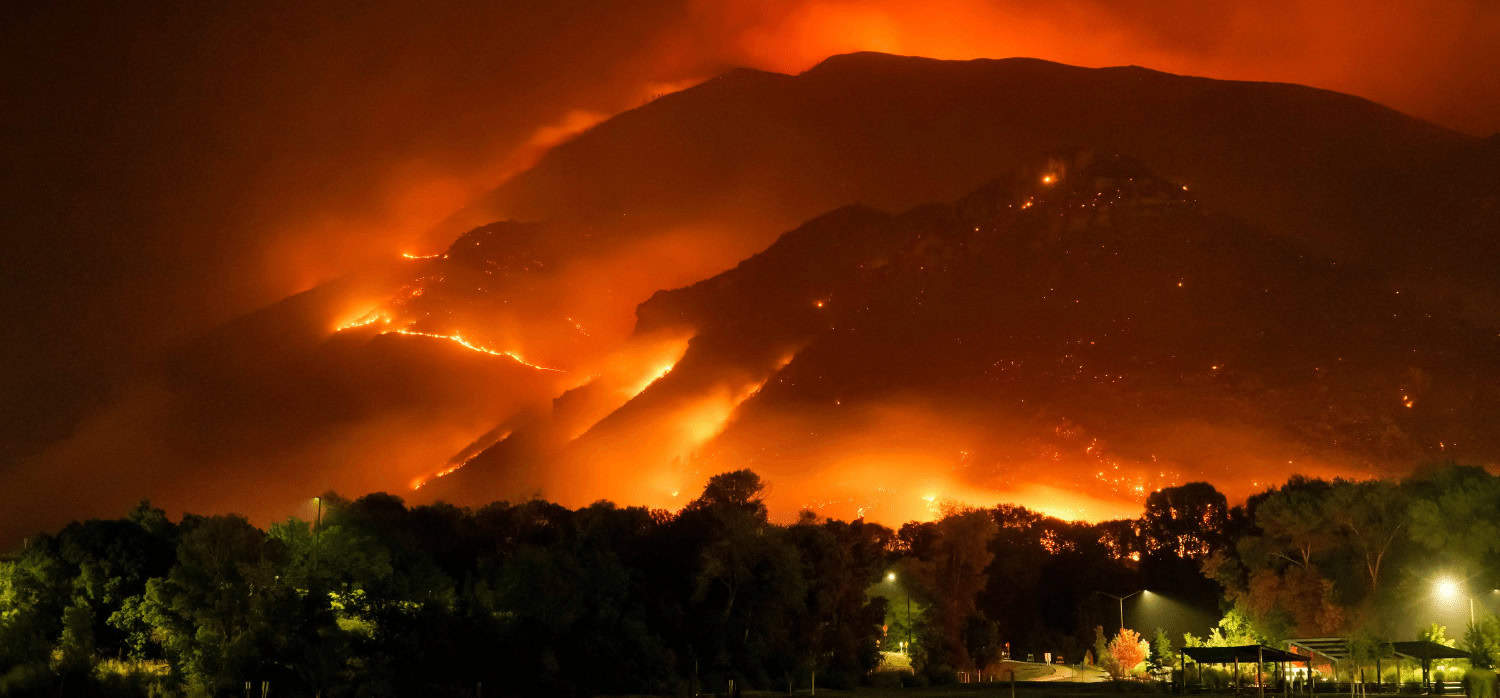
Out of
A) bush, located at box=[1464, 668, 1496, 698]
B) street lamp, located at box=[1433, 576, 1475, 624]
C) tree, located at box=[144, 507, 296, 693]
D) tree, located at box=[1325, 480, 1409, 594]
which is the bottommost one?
bush, located at box=[1464, 668, 1496, 698]

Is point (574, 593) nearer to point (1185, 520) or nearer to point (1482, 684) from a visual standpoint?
→ point (1482, 684)

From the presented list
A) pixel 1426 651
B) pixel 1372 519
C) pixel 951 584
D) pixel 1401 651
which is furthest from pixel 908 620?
pixel 1426 651

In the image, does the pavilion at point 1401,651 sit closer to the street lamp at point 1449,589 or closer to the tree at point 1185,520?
the street lamp at point 1449,589

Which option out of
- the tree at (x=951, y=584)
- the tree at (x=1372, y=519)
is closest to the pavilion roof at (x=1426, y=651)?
the tree at (x=1372, y=519)

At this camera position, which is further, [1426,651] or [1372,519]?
[1372,519]

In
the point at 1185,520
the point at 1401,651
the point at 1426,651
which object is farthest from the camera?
the point at 1185,520

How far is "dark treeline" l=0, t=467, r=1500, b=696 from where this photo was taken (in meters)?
48.2

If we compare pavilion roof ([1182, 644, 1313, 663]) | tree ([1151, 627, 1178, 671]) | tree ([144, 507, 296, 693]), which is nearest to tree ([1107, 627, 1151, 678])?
tree ([1151, 627, 1178, 671])

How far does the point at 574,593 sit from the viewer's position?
5878 centimetres

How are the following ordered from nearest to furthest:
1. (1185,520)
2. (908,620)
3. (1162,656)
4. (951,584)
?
(1162,656)
(951,584)
(908,620)
(1185,520)

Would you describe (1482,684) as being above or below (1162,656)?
below

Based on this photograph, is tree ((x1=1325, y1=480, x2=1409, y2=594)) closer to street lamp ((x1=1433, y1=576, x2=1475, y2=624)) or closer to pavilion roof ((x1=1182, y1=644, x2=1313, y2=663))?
street lamp ((x1=1433, y1=576, x2=1475, y2=624))

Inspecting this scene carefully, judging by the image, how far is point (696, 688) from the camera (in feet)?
205

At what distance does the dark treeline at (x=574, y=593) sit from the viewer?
4825 centimetres
